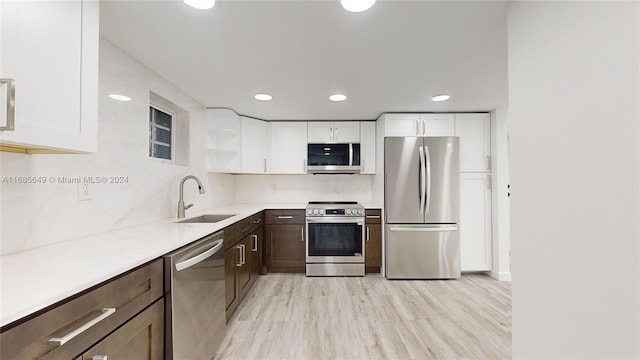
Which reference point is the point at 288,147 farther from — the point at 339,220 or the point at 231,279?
the point at 231,279

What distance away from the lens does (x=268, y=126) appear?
4113 millimetres

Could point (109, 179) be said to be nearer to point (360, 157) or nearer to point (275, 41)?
point (275, 41)

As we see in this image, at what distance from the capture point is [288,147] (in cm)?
411

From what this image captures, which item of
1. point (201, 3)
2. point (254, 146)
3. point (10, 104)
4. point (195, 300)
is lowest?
point (195, 300)

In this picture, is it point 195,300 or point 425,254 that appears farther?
point 425,254

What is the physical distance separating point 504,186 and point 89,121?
4039 millimetres

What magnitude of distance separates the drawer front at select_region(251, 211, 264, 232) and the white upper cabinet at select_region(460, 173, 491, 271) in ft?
8.44

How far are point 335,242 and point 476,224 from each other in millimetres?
1835

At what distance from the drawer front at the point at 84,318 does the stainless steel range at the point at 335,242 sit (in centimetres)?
250

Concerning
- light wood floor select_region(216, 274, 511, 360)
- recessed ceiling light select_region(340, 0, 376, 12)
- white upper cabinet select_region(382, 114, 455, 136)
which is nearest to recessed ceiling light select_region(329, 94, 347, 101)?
white upper cabinet select_region(382, 114, 455, 136)

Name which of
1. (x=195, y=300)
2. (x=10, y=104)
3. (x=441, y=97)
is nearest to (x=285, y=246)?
(x=195, y=300)

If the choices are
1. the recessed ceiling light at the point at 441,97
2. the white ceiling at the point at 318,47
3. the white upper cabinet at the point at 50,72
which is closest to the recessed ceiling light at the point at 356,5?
the white ceiling at the point at 318,47

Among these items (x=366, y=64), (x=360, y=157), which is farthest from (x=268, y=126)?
(x=366, y=64)

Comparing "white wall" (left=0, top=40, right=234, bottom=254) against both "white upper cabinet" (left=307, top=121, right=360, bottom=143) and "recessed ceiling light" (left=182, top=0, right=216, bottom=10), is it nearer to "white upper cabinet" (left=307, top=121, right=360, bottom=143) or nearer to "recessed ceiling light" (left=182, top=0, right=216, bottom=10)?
"recessed ceiling light" (left=182, top=0, right=216, bottom=10)
